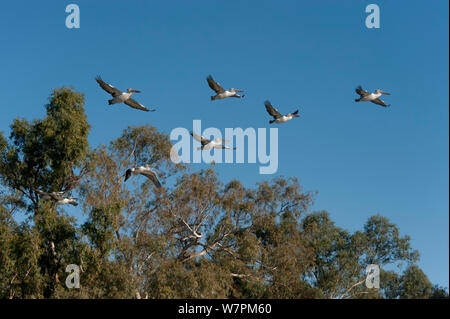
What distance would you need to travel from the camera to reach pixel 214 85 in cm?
2302

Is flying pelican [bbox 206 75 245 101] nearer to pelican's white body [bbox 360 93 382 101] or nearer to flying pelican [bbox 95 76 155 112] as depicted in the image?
flying pelican [bbox 95 76 155 112]

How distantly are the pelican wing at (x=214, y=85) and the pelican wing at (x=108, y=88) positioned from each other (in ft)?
10.8

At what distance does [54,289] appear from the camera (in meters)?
22.5

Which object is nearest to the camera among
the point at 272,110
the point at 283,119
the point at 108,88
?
the point at 108,88

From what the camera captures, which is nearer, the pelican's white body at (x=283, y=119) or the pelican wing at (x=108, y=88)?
the pelican wing at (x=108, y=88)

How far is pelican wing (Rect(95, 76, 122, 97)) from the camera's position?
22027 millimetres

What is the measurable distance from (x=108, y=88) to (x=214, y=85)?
3846 millimetres

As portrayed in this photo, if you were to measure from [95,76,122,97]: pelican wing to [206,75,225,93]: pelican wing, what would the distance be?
3302 mm

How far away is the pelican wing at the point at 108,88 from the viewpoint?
72.3 feet

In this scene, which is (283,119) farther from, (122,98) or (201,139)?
(122,98)

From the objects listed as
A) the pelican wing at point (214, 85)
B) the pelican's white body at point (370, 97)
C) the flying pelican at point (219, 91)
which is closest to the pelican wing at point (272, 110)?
the flying pelican at point (219, 91)

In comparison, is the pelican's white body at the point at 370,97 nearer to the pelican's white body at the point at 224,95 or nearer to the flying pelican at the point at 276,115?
the flying pelican at the point at 276,115

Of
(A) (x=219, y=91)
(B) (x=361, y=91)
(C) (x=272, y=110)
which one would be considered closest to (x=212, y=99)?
(A) (x=219, y=91)
